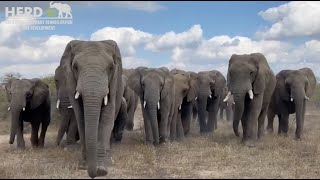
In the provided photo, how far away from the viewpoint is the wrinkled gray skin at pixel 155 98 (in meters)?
15.5

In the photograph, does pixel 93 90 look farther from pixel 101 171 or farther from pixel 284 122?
pixel 284 122

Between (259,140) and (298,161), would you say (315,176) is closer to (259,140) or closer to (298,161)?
(298,161)

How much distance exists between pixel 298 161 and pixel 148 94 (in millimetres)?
5294

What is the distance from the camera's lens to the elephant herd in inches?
410

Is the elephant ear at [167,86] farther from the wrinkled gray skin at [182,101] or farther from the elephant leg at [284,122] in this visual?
the elephant leg at [284,122]

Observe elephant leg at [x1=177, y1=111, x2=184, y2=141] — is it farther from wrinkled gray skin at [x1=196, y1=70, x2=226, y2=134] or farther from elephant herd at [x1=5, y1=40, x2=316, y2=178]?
wrinkled gray skin at [x1=196, y1=70, x2=226, y2=134]

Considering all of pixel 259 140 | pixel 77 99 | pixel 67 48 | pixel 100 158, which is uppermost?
pixel 67 48

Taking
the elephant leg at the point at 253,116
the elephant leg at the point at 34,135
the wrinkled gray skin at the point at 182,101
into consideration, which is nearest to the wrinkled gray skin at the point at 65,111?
the elephant leg at the point at 34,135

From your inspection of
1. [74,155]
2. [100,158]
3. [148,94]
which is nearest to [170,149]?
[148,94]

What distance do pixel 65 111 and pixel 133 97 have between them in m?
6.08

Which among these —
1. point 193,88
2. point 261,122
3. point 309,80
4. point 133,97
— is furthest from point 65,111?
point 309,80

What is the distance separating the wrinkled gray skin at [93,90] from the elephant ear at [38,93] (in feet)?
14.7

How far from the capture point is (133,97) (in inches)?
823

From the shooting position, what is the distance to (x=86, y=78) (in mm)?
10180
